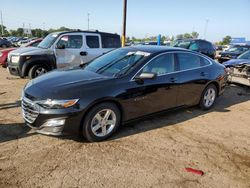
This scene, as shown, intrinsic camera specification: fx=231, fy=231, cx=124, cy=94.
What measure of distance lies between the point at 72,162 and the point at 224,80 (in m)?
4.65

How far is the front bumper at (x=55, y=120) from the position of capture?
341 centimetres

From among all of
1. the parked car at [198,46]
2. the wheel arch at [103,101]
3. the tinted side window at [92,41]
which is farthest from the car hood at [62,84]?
the parked car at [198,46]

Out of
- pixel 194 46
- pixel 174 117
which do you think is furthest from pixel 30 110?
pixel 194 46

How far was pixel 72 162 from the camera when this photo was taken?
3248 millimetres

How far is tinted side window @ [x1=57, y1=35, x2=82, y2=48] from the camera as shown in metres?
8.13

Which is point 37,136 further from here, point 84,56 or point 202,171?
point 84,56

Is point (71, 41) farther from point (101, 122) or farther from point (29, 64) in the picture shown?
point (101, 122)

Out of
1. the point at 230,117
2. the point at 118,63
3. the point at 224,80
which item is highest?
the point at 118,63

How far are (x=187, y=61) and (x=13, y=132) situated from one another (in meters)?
3.79

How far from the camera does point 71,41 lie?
27.0ft

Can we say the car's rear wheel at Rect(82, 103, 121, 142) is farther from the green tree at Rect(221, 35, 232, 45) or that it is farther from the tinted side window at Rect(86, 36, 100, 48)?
the green tree at Rect(221, 35, 232, 45)

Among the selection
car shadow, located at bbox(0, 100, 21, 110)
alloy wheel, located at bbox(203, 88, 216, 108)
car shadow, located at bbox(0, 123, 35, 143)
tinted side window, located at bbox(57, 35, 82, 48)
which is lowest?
car shadow, located at bbox(0, 100, 21, 110)

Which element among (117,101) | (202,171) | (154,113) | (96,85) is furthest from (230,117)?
(96,85)

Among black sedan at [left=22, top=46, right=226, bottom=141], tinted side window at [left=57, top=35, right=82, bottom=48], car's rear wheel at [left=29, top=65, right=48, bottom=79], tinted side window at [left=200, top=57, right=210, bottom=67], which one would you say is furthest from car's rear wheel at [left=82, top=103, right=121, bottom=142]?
tinted side window at [left=57, top=35, right=82, bottom=48]
